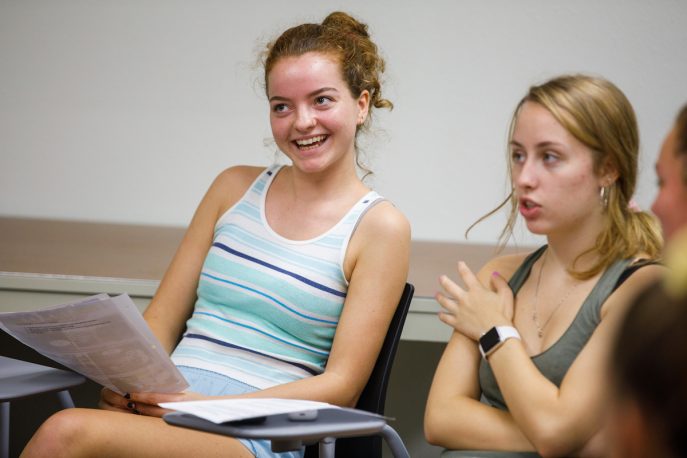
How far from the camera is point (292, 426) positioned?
49.8 inches

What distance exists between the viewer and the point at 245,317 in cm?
188

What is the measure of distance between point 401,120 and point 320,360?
1923 millimetres

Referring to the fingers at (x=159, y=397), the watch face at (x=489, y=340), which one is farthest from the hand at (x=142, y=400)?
the watch face at (x=489, y=340)

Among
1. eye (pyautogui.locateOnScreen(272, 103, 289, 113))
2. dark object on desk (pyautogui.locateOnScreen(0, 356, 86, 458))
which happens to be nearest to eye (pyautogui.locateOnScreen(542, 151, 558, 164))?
eye (pyautogui.locateOnScreen(272, 103, 289, 113))

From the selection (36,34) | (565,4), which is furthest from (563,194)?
(36,34)

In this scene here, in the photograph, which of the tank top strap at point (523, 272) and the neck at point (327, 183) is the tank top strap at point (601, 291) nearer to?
the tank top strap at point (523, 272)

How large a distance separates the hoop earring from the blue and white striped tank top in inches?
19.1

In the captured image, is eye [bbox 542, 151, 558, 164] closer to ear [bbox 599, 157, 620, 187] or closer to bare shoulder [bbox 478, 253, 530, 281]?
ear [bbox 599, 157, 620, 187]

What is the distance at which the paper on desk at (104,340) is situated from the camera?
4.83 ft

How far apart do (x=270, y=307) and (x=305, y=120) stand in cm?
37

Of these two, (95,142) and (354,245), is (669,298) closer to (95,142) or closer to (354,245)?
(354,245)

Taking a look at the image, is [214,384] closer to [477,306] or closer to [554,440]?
[477,306]

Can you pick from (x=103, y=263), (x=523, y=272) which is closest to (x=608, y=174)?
(x=523, y=272)

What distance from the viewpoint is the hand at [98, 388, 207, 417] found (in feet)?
5.48
